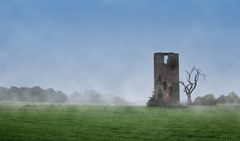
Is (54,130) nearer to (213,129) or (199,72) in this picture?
(213,129)

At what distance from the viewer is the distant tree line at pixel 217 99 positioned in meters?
54.7

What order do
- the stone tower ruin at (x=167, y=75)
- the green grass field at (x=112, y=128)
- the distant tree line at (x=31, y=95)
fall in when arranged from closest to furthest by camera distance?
the green grass field at (x=112, y=128)
the stone tower ruin at (x=167, y=75)
the distant tree line at (x=31, y=95)

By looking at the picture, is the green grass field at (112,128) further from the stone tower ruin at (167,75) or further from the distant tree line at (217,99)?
the distant tree line at (217,99)

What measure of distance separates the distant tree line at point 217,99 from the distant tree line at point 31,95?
60.6 feet

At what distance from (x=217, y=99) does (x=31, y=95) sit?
24.0 meters

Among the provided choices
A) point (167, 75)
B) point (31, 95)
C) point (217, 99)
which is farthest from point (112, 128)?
point (31, 95)

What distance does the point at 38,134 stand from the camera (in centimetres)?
2106

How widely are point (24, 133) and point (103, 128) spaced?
165 inches

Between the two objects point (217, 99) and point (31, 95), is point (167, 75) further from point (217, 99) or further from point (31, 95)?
point (31, 95)

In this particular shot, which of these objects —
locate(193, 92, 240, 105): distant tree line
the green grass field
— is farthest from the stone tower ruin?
the green grass field

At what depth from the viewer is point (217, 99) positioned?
5762 centimetres

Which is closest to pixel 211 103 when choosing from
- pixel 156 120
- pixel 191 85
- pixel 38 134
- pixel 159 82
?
pixel 191 85

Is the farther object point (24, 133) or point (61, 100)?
point (61, 100)

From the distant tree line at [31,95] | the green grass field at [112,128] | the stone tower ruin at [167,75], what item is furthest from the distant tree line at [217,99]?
the green grass field at [112,128]
